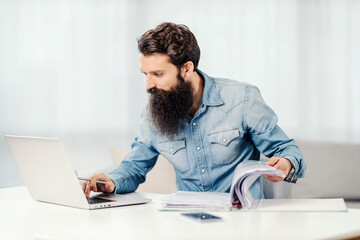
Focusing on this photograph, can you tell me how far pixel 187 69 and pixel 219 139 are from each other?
0.30 m

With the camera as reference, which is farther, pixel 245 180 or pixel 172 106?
pixel 172 106

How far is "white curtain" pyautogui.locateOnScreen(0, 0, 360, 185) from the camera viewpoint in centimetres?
400

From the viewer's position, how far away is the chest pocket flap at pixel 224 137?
1.93 metres

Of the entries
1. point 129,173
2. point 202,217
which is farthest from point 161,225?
point 129,173

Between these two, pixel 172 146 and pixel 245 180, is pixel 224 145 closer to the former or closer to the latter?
pixel 172 146

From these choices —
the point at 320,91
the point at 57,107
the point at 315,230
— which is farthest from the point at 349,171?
the point at 57,107

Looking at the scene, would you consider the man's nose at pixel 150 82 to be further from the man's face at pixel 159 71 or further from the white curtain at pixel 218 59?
the white curtain at pixel 218 59

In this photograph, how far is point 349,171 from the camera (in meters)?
3.04

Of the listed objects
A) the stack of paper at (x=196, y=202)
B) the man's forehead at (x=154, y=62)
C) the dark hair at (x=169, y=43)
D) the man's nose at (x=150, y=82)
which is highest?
the dark hair at (x=169, y=43)

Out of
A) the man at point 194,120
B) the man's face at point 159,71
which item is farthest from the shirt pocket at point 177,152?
the man's face at point 159,71

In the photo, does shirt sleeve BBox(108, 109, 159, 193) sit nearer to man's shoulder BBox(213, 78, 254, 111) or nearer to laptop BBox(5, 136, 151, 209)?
laptop BBox(5, 136, 151, 209)

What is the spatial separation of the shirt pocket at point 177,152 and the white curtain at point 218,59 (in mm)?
2175

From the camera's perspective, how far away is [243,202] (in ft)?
4.64
